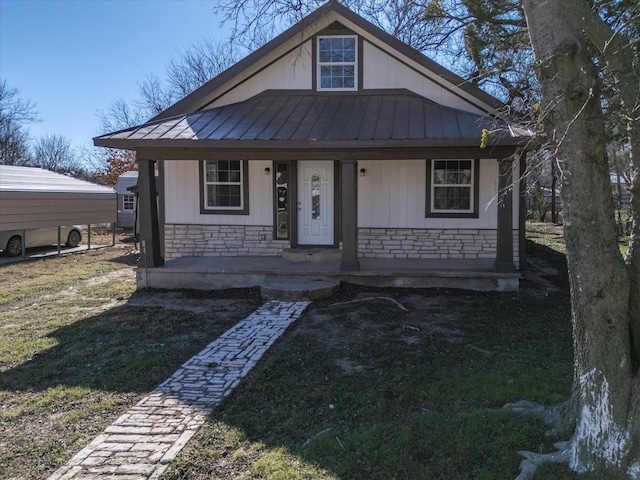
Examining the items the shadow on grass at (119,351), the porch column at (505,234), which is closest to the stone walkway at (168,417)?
the shadow on grass at (119,351)

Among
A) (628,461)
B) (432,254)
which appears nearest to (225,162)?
(432,254)

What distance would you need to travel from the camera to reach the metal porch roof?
29.9 feet

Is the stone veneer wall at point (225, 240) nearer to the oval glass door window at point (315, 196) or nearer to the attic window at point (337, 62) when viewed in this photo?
the oval glass door window at point (315, 196)

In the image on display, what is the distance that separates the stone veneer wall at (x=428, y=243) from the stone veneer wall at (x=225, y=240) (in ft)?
6.35

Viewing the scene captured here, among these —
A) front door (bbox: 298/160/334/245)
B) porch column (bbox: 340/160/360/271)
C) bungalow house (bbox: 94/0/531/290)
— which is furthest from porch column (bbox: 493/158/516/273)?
front door (bbox: 298/160/334/245)

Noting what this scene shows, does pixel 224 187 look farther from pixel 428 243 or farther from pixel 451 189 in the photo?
pixel 451 189

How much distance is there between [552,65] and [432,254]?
26.9 feet

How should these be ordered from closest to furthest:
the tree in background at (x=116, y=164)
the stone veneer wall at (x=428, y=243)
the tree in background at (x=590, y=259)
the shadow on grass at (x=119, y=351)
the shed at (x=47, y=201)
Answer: the tree in background at (x=590, y=259) < the shadow on grass at (x=119, y=351) < the stone veneer wall at (x=428, y=243) < the shed at (x=47, y=201) < the tree in background at (x=116, y=164)

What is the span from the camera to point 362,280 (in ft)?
31.9

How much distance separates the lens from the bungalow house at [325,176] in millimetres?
9523

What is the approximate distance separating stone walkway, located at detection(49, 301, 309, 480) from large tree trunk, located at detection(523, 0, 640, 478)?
2.84 m

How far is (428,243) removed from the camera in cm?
1121

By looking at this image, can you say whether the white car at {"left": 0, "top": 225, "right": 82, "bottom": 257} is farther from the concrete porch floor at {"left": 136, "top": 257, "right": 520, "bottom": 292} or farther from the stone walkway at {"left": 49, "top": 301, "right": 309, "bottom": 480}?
the stone walkway at {"left": 49, "top": 301, "right": 309, "bottom": 480}

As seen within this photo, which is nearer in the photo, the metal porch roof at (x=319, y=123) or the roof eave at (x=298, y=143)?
the roof eave at (x=298, y=143)
